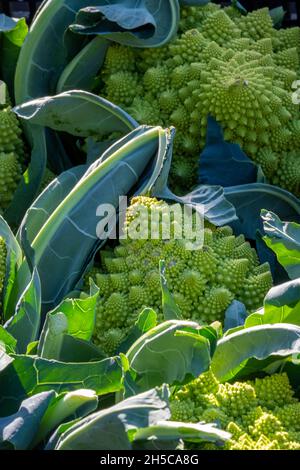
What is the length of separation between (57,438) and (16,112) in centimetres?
81

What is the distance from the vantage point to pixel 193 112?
1702 mm

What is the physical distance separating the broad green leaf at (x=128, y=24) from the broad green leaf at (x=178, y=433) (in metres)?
0.95

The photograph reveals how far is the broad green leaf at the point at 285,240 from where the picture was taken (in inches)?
53.4

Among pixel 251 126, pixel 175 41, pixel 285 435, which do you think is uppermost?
pixel 175 41

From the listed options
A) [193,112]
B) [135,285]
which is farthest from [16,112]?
[135,285]

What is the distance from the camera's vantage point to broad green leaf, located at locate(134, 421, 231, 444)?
101 cm

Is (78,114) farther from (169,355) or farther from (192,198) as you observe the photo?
(169,355)

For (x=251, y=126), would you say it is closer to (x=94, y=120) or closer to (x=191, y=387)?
(x=94, y=120)

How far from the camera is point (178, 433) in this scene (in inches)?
40.1

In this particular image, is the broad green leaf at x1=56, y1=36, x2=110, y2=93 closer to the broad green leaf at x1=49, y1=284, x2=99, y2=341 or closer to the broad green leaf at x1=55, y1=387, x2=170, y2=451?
the broad green leaf at x1=49, y1=284, x2=99, y2=341

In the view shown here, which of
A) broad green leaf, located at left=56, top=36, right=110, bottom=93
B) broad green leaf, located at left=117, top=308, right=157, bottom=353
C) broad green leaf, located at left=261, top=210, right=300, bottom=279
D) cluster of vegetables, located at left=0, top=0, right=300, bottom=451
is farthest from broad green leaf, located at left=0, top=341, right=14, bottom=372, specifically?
broad green leaf, located at left=56, top=36, right=110, bottom=93

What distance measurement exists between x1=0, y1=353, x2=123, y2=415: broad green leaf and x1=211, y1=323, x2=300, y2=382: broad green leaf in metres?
0.16

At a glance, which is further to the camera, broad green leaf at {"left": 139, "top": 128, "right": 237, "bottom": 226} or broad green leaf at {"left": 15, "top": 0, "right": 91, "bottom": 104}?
broad green leaf at {"left": 15, "top": 0, "right": 91, "bottom": 104}

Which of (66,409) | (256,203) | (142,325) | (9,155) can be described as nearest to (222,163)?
(256,203)
